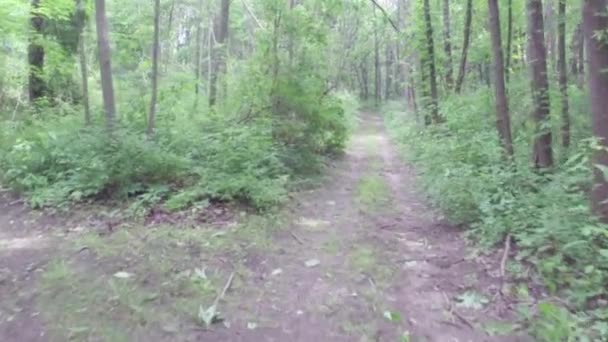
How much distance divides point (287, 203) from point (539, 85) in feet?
13.5

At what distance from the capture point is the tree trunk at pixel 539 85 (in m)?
7.22

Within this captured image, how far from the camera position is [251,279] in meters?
4.98

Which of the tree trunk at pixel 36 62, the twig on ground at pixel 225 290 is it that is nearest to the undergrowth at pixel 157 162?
the twig on ground at pixel 225 290

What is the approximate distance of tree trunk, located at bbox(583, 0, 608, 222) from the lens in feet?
15.9

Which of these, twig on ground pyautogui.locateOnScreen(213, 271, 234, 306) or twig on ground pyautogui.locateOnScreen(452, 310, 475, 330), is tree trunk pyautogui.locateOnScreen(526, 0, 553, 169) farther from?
twig on ground pyautogui.locateOnScreen(213, 271, 234, 306)

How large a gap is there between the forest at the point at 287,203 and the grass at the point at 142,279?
0.09 feet

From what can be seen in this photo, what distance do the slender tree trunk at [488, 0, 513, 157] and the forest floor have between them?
187 cm

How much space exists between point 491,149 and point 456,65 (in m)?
10.4

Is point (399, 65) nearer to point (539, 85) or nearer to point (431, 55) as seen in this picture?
point (431, 55)

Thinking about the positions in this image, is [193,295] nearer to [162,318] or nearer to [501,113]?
[162,318]

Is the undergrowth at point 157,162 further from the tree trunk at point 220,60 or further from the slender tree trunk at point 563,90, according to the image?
the slender tree trunk at point 563,90

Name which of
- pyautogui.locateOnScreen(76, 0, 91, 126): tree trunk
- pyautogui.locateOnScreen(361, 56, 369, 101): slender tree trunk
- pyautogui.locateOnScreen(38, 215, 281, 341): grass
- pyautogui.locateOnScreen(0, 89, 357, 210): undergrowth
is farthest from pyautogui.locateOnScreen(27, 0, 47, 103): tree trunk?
pyautogui.locateOnScreen(361, 56, 369, 101): slender tree trunk

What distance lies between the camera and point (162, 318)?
160 inches

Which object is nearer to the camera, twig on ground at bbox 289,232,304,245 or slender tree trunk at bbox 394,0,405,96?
twig on ground at bbox 289,232,304,245
